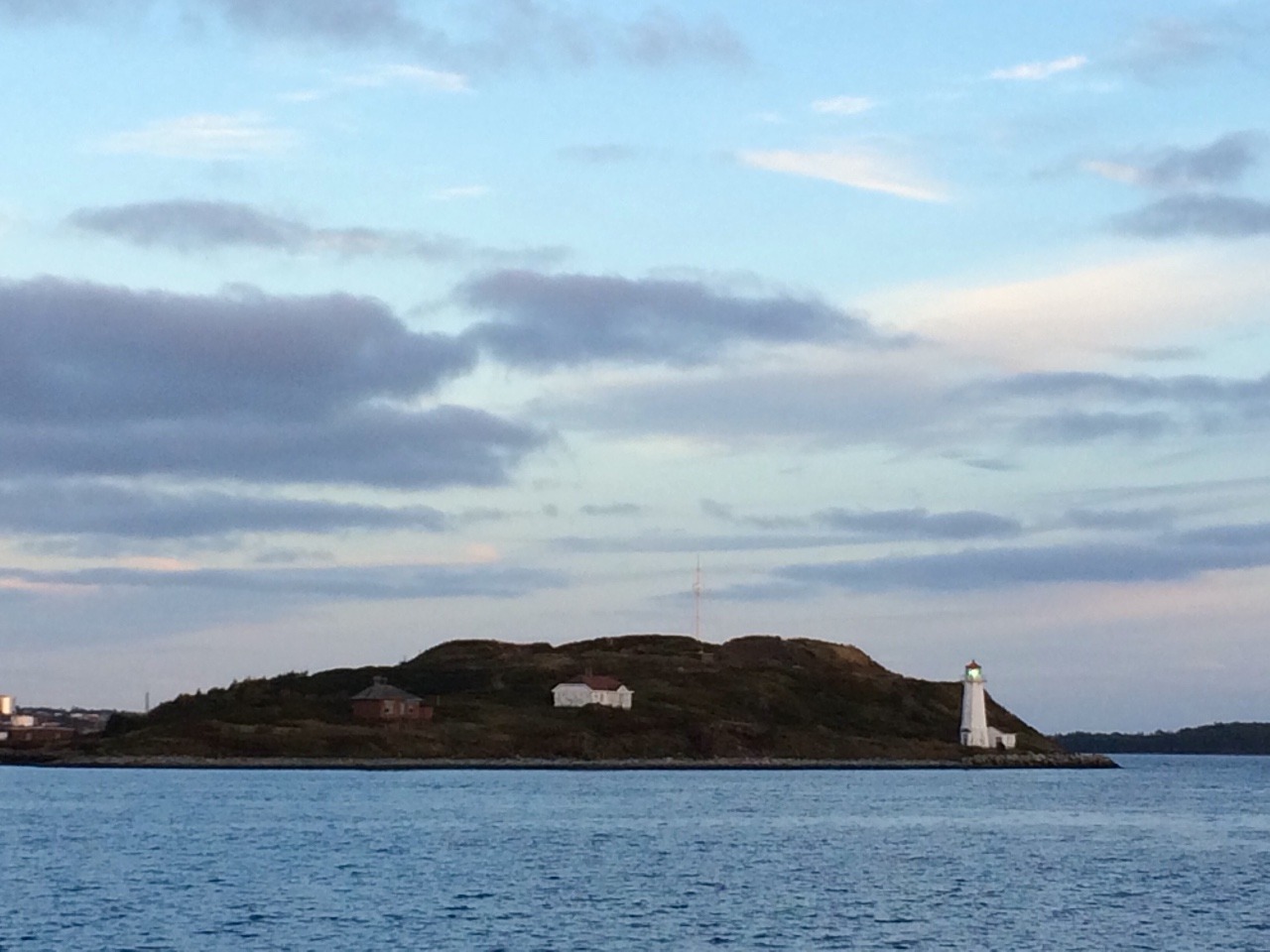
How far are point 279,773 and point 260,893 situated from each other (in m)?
126

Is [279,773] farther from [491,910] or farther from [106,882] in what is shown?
[491,910]

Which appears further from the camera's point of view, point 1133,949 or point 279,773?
point 279,773

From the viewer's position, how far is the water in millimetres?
61500

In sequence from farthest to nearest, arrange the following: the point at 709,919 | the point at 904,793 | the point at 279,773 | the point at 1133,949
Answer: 1. the point at 279,773
2. the point at 904,793
3. the point at 709,919
4. the point at 1133,949

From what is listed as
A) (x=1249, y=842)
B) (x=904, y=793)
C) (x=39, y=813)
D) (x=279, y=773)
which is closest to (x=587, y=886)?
(x=1249, y=842)

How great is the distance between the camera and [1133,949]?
58781 millimetres

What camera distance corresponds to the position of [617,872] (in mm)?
83125

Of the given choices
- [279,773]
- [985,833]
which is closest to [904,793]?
[985,833]

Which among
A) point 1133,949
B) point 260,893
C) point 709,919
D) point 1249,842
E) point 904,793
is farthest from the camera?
point 904,793

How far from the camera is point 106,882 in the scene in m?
76.7

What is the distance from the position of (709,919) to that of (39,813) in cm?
7145

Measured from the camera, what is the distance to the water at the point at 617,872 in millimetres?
61500

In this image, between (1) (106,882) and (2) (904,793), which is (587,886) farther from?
(2) (904,793)

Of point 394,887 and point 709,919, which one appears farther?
point 394,887
